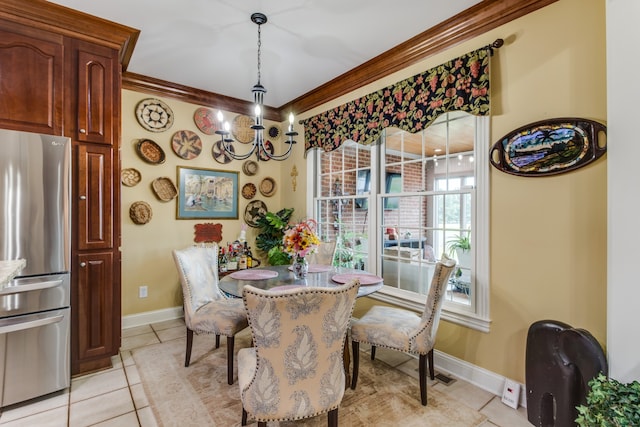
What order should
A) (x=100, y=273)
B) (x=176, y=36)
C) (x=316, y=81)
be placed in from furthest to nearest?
(x=316, y=81) → (x=176, y=36) → (x=100, y=273)

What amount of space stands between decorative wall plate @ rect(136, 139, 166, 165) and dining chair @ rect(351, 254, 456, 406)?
287 cm

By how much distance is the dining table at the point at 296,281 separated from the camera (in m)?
2.23

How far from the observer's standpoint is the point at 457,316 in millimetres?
2486

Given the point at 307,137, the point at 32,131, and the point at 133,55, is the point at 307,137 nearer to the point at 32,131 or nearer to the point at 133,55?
the point at 133,55

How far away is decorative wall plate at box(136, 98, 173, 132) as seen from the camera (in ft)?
11.5

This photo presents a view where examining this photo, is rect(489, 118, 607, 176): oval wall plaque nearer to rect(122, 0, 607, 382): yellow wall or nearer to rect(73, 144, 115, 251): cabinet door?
rect(122, 0, 607, 382): yellow wall

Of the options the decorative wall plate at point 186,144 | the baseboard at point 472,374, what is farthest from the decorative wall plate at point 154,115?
the baseboard at point 472,374

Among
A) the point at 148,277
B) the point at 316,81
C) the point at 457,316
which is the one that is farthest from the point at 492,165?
the point at 148,277

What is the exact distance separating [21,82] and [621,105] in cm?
366

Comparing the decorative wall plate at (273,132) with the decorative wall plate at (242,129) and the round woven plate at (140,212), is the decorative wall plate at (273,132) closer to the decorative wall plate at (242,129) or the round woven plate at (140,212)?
the decorative wall plate at (242,129)

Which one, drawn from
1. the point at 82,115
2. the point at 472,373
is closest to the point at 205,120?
the point at 82,115

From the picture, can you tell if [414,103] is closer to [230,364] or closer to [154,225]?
[230,364]

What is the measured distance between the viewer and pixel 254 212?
4.36 m

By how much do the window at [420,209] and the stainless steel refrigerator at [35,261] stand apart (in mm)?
2583
